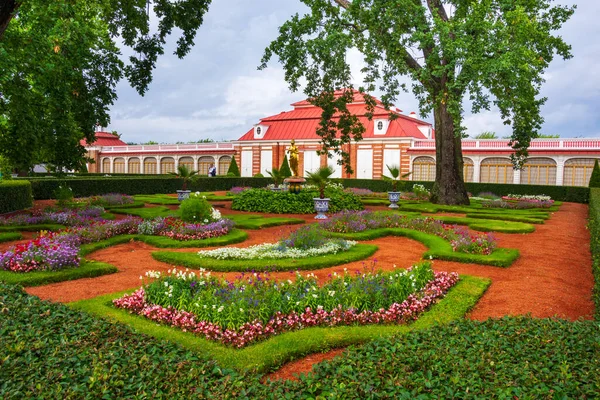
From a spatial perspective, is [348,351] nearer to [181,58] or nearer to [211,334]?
[211,334]

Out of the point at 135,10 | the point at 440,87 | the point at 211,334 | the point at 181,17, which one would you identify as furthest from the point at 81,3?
the point at 211,334

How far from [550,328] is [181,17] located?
1578cm

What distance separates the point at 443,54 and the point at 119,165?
47.4 metres

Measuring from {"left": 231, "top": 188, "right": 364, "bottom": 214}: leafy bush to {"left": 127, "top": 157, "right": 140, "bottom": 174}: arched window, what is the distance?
37408 millimetres

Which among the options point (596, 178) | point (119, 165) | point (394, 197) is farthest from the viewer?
point (119, 165)

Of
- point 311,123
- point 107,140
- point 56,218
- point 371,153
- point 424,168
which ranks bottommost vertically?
point 56,218

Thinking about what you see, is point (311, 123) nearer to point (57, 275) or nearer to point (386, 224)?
point (386, 224)

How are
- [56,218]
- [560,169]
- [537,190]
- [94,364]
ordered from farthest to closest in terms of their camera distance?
1. [560,169]
2. [537,190]
3. [56,218]
4. [94,364]

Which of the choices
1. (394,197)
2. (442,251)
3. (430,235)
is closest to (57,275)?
(442,251)

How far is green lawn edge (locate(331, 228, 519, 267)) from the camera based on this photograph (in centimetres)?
905

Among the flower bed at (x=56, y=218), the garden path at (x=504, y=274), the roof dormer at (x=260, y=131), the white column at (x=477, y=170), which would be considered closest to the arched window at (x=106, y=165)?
the roof dormer at (x=260, y=131)

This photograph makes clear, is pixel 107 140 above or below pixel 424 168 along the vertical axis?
above

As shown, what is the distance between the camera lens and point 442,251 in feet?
32.1

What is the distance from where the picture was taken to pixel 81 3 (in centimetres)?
1511
